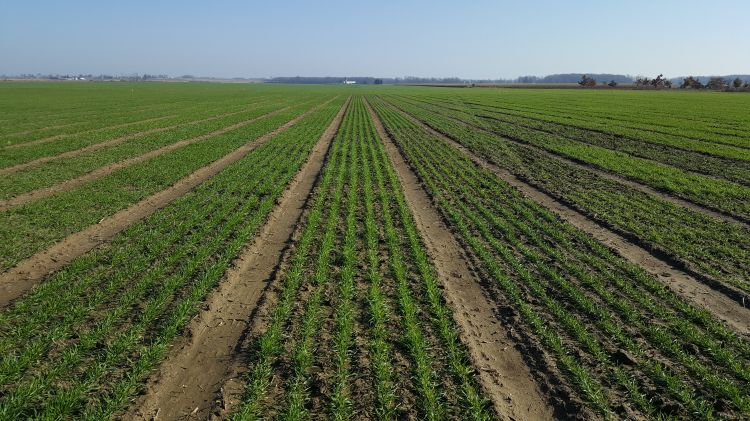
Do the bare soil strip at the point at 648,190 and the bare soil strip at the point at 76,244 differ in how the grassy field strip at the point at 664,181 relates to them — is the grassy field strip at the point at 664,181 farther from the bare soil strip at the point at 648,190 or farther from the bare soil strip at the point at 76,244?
the bare soil strip at the point at 76,244

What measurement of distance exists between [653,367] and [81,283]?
9327mm

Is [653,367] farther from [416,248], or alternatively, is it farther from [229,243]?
[229,243]

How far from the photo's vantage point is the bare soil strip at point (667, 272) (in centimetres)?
757

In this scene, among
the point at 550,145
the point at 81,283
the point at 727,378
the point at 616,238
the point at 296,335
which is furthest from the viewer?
the point at 550,145

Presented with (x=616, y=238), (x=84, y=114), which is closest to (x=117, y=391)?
(x=616, y=238)

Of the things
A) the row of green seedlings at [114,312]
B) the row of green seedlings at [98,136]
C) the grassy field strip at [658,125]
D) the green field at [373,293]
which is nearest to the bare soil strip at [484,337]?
the green field at [373,293]

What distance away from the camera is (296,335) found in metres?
6.68

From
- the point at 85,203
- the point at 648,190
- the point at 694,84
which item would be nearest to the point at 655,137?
the point at 648,190

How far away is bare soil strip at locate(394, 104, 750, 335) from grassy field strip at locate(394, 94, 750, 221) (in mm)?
3950

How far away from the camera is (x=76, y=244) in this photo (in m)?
10.2

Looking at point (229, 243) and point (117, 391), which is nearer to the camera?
point (117, 391)

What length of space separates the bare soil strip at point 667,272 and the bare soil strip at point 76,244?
39.0ft

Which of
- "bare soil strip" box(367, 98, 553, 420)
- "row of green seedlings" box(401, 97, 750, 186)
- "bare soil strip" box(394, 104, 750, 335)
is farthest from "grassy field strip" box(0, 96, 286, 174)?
"row of green seedlings" box(401, 97, 750, 186)

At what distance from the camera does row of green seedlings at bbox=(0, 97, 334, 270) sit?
405 inches
